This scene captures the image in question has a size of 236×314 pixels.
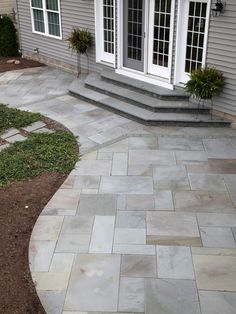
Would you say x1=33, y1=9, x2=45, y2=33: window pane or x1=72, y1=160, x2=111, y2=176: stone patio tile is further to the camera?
x1=33, y1=9, x2=45, y2=33: window pane

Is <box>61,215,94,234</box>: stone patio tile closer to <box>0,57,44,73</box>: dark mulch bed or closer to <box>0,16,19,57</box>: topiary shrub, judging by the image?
<box>0,57,44,73</box>: dark mulch bed

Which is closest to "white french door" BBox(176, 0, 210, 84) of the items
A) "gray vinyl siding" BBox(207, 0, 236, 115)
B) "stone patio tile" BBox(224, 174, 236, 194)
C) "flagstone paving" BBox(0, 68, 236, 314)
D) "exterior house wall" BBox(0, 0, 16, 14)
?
"gray vinyl siding" BBox(207, 0, 236, 115)

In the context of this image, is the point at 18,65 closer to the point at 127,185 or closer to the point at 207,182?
the point at 127,185

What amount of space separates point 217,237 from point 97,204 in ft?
5.43

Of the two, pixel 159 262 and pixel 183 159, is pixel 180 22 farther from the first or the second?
pixel 159 262

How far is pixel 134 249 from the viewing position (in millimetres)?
4547

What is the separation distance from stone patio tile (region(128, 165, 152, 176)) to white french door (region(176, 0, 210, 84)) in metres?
2.78

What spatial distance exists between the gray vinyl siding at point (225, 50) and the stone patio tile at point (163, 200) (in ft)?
9.36

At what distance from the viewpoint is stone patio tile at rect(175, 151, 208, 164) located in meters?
6.52

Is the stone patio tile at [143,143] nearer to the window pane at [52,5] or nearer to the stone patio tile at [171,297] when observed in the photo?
the stone patio tile at [171,297]

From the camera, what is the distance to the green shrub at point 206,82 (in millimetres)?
7379

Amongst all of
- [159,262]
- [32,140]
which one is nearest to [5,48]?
[32,140]

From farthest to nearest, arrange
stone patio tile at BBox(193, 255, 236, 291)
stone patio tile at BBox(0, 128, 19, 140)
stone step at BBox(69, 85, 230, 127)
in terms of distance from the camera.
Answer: stone step at BBox(69, 85, 230, 127) → stone patio tile at BBox(0, 128, 19, 140) → stone patio tile at BBox(193, 255, 236, 291)

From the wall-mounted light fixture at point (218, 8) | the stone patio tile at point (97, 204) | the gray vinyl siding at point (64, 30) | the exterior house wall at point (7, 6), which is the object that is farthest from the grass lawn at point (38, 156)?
the exterior house wall at point (7, 6)
